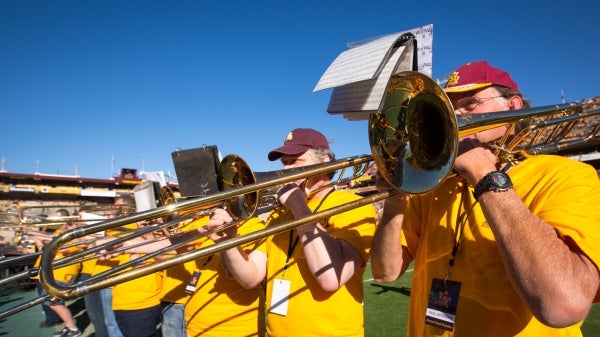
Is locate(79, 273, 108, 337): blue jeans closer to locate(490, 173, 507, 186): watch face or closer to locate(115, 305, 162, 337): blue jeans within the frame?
locate(115, 305, 162, 337): blue jeans

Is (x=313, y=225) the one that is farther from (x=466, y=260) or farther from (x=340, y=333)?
(x=466, y=260)

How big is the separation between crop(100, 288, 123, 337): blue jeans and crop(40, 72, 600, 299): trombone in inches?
151

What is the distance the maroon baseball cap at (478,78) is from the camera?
1551mm

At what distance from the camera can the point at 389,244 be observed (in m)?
1.64

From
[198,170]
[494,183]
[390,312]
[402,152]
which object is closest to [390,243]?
[402,152]

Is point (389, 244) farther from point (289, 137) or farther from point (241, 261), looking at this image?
point (289, 137)

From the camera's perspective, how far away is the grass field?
5056 mm

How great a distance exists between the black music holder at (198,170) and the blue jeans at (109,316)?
2388mm

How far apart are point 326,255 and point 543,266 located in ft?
3.26

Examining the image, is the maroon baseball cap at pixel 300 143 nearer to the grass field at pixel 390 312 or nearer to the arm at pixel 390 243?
the arm at pixel 390 243

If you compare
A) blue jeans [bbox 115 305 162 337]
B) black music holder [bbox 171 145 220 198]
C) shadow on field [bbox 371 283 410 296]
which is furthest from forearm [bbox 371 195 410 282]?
shadow on field [bbox 371 283 410 296]

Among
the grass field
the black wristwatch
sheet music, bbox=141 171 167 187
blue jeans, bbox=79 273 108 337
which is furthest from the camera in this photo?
the grass field

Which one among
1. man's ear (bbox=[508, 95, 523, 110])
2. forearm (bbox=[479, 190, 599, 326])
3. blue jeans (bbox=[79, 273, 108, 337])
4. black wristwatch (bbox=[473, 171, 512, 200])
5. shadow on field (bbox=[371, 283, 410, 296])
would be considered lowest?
shadow on field (bbox=[371, 283, 410, 296])

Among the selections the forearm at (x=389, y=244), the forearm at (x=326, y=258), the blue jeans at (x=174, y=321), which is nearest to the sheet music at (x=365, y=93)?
the forearm at (x=389, y=244)
